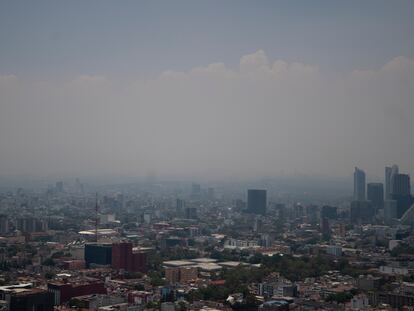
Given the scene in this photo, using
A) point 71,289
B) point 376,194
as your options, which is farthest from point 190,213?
point 71,289

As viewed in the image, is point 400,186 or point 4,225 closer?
point 4,225

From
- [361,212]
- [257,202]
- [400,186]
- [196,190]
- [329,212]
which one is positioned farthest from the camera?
[196,190]

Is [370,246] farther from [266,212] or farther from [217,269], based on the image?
[266,212]

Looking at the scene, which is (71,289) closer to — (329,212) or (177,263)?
(177,263)

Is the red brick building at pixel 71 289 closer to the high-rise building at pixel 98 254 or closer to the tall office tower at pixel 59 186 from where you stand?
the high-rise building at pixel 98 254

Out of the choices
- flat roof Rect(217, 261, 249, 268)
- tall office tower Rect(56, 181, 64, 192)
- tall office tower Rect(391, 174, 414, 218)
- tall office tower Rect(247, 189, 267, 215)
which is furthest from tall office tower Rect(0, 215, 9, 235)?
tall office tower Rect(391, 174, 414, 218)

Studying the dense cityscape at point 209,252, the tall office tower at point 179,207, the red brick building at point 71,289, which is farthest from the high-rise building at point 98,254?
the tall office tower at point 179,207

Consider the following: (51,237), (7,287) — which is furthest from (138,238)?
(7,287)

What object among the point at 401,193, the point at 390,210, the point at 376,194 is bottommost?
the point at 390,210
